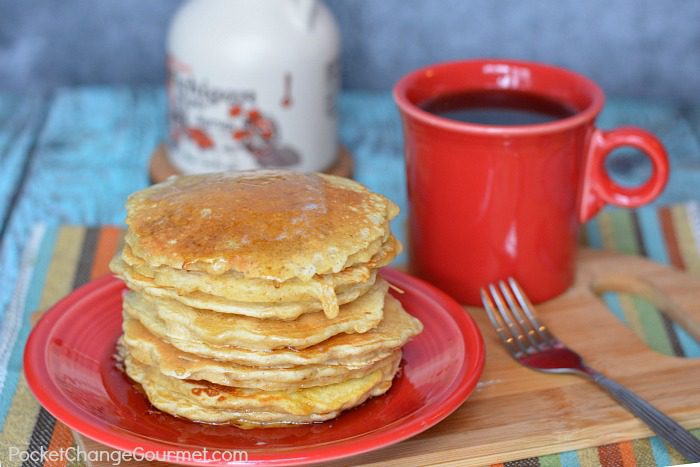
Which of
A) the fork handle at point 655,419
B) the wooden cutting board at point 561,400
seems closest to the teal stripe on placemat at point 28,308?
the wooden cutting board at point 561,400

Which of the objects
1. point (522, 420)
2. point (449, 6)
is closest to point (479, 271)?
point (522, 420)

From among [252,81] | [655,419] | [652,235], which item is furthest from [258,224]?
[652,235]

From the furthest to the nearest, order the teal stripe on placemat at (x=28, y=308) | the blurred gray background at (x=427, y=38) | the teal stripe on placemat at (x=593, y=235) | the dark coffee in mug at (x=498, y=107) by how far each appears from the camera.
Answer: the blurred gray background at (x=427, y=38) → the teal stripe on placemat at (x=593, y=235) → the dark coffee in mug at (x=498, y=107) → the teal stripe on placemat at (x=28, y=308)

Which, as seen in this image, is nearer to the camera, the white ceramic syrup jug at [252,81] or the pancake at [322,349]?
the pancake at [322,349]

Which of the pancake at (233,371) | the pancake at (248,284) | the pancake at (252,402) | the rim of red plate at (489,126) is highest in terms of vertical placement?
the rim of red plate at (489,126)

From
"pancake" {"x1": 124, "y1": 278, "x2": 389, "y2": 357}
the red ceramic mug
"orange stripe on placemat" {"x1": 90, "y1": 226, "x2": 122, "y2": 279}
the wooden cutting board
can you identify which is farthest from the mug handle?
"orange stripe on placemat" {"x1": 90, "y1": 226, "x2": 122, "y2": 279}

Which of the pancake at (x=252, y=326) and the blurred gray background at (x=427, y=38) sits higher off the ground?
the pancake at (x=252, y=326)

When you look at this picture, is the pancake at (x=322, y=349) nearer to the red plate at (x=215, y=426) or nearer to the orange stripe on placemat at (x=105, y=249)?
the red plate at (x=215, y=426)
